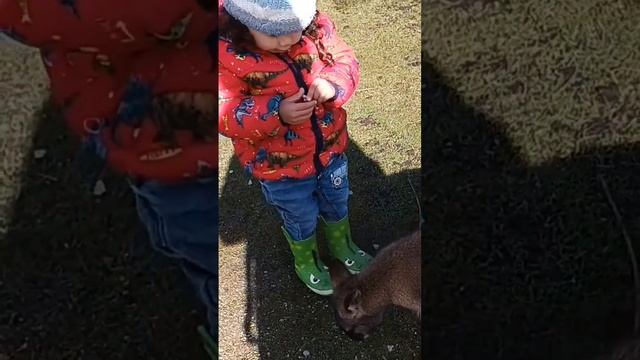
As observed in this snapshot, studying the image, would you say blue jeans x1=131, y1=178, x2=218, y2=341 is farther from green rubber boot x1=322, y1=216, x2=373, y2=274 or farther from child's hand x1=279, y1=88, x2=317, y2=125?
green rubber boot x1=322, y1=216, x2=373, y2=274

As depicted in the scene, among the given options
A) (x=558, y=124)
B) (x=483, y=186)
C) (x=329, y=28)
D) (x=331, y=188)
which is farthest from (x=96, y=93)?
(x=558, y=124)

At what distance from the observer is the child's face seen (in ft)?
3.25

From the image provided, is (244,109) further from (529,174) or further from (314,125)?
(529,174)

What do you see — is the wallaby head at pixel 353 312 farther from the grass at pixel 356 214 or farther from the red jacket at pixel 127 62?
the red jacket at pixel 127 62

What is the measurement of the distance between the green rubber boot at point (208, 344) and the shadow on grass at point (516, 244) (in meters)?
0.66

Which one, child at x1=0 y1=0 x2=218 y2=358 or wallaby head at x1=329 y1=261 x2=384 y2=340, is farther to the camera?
wallaby head at x1=329 y1=261 x2=384 y2=340

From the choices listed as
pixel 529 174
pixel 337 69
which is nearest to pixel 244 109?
pixel 337 69

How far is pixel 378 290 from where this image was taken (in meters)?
1.36

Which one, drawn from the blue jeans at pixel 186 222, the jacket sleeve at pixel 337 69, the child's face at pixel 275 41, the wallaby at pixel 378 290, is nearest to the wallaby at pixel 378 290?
the wallaby at pixel 378 290

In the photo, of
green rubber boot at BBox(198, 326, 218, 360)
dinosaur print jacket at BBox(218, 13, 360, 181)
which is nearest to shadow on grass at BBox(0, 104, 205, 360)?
green rubber boot at BBox(198, 326, 218, 360)

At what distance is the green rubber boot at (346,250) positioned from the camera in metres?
1.40

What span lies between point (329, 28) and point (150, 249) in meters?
0.61

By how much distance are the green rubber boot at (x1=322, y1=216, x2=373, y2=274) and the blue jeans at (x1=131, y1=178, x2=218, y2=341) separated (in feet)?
2.65

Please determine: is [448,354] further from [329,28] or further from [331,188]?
[329,28]
